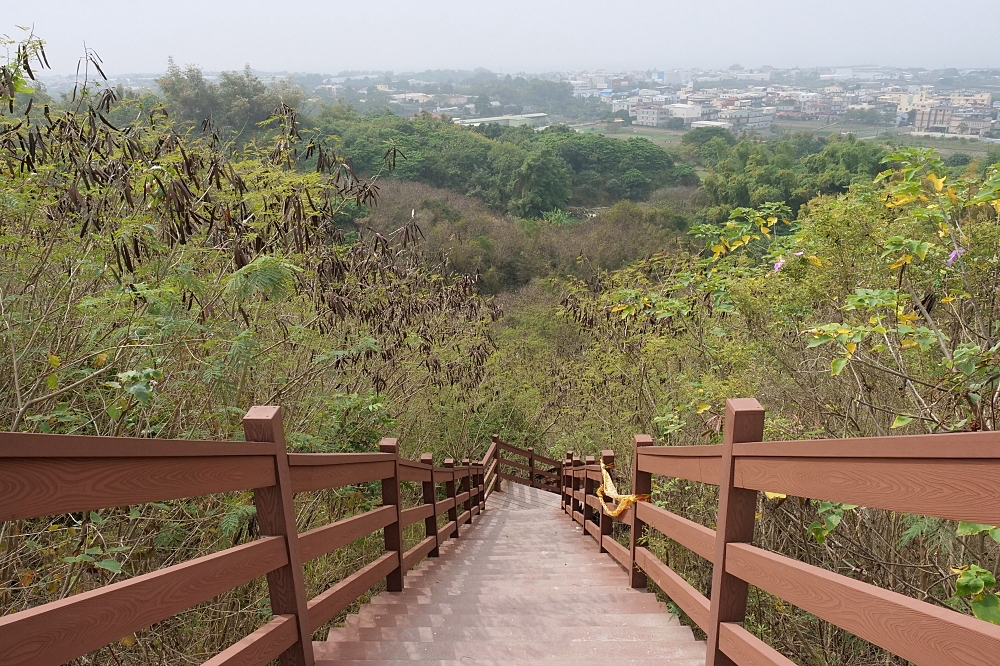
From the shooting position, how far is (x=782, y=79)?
129375 millimetres

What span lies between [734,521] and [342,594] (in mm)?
1672

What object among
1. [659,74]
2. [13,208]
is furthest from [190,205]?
[659,74]

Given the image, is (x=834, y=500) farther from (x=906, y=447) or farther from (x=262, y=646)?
(x=262, y=646)

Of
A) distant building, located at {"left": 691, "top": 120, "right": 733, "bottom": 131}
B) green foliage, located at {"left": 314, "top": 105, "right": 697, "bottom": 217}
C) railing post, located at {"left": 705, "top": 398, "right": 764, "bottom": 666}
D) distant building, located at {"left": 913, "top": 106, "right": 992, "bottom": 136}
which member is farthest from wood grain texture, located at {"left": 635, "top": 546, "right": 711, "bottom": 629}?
distant building, located at {"left": 691, "top": 120, "right": 733, "bottom": 131}

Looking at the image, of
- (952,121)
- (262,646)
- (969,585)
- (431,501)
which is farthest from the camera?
(952,121)

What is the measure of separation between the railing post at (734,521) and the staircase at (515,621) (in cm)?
48

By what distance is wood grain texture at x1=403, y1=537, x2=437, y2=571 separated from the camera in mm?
4238

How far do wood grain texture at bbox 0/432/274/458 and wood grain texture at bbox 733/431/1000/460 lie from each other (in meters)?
1.65

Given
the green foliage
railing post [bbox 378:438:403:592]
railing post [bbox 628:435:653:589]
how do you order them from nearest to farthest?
railing post [bbox 378:438:403:592], railing post [bbox 628:435:653:589], the green foliage

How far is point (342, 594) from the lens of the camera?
292 cm

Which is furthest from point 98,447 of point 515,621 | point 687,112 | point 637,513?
point 687,112

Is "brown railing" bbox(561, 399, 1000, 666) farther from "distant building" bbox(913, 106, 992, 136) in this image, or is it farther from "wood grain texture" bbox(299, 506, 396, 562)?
"distant building" bbox(913, 106, 992, 136)

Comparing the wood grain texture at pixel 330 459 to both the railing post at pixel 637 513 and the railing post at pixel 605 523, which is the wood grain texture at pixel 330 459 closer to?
the railing post at pixel 637 513

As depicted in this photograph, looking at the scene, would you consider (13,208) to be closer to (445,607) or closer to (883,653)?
(445,607)
